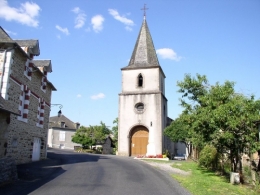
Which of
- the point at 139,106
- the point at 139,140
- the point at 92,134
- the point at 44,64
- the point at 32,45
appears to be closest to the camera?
the point at 32,45

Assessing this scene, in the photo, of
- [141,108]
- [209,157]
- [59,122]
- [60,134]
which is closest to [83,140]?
[60,134]

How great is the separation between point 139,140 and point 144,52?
1074cm

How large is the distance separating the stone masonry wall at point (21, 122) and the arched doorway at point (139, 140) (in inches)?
470

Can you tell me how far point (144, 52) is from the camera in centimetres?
A: 3222

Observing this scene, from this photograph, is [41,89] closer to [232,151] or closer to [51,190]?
[51,190]

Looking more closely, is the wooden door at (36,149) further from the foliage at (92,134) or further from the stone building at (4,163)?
the foliage at (92,134)

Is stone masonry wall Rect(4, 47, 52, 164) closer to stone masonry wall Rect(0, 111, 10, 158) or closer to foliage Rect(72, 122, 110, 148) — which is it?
stone masonry wall Rect(0, 111, 10, 158)

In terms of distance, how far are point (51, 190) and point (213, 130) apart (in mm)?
7539

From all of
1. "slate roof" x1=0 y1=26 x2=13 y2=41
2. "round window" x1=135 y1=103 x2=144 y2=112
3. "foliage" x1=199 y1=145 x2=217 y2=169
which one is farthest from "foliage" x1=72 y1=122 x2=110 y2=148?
"slate roof" x1=0 y1=26 x2=13 y2=41

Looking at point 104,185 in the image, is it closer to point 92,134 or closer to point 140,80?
point 140,80

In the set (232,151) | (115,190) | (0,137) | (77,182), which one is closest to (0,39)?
(0,137)

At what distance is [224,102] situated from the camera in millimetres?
12359

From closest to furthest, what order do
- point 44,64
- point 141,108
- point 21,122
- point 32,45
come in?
point 21,122 < point 32,45 < point 44,64 < point 141,108

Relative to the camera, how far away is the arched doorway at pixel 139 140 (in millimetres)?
28875
